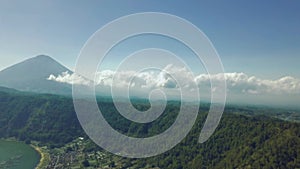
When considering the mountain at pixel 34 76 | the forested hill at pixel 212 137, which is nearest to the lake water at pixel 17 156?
the forested hill at pixel 212 137

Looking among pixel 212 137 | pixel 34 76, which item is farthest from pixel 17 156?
pixel 34 76

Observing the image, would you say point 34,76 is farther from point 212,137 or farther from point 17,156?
point 212,137

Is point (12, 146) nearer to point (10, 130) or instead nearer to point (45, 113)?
point (10, 130)

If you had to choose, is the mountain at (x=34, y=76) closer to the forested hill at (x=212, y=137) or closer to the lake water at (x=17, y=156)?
the forested hill at (x=212, y=137)

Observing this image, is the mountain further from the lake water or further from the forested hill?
the lake water

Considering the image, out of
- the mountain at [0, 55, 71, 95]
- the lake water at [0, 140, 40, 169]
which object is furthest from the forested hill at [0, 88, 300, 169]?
the mountain at [0, 55, 71, 95]
